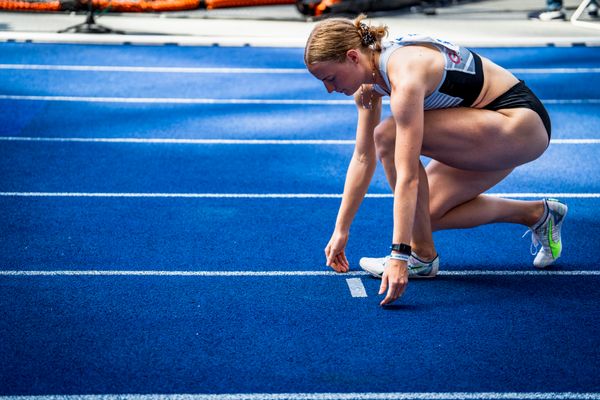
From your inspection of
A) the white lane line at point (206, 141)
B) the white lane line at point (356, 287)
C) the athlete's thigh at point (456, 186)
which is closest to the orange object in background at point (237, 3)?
the white lane line at point (206, 141)

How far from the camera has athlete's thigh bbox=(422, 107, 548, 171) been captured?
11.4 feet

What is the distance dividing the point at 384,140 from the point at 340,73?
18.1 inches

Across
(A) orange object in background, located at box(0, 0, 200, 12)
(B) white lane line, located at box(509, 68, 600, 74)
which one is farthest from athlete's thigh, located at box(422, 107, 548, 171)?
(A) orange object in background, located at box(0, 0, 200, 12)

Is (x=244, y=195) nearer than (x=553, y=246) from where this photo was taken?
No

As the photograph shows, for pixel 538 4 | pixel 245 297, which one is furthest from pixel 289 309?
pixel 538 4

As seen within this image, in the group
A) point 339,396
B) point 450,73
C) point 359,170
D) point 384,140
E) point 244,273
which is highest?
point 450,73

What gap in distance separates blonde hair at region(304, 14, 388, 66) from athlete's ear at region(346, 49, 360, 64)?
14 millimetres

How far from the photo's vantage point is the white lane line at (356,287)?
360 centimetres

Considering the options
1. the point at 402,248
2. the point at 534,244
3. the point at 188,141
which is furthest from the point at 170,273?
the point at 188,141

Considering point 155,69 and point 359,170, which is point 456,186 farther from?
point 155,69

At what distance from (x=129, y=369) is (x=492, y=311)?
1510 mm

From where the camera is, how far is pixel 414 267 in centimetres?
373

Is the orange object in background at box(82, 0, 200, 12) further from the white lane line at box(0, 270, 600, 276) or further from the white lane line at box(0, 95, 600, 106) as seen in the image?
the white lane line at box(0, 270, 600, 276)

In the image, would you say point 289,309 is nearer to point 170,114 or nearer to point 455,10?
point 170,114
